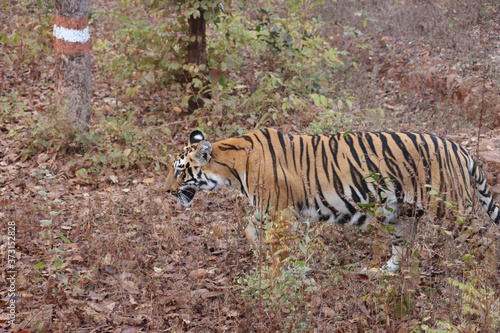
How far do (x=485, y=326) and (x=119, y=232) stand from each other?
3.72m

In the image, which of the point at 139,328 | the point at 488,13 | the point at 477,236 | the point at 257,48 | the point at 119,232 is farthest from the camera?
the point at 488,13

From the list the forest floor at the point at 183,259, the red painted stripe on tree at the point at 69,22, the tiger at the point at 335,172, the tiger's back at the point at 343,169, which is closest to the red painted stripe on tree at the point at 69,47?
the red painted stripe on tree at the point at 69,22

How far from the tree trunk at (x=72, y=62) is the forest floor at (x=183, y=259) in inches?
25.6

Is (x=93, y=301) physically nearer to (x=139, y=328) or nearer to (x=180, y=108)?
(x=139, y=328)

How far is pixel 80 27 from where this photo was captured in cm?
690

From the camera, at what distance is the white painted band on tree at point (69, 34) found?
6.86 metres

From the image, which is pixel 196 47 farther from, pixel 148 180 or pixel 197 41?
pixel 148 180

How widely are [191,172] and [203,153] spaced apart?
289 millimetres

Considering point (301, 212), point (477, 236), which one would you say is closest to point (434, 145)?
point (477, 236)

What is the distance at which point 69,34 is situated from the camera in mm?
6879

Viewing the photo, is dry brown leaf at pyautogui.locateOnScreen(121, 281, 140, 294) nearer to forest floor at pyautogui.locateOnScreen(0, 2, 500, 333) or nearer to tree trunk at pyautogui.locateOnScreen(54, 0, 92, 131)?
forest floor at pyautogui.locateOnScreen(0, 2, 500, 333)

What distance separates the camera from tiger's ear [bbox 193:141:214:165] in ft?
15.4

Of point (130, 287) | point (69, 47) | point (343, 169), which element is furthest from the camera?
point (69, 47)

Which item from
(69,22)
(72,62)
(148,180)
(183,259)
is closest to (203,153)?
(183,259)
